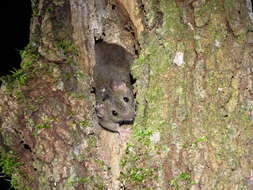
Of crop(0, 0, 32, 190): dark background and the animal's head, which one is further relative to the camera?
crop(0, 0, 32, 190): dark background

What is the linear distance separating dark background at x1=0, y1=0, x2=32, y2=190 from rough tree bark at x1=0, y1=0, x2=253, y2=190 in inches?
196

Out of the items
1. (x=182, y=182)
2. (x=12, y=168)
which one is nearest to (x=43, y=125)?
(x=12, y=168)

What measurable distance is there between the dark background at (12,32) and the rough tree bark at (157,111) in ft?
16.4

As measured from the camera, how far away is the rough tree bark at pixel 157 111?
8.27ft

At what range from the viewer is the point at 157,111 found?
2.61 m

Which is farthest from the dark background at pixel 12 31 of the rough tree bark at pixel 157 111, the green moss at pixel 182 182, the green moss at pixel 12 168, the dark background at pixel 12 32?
the green moss at pixel 182 182

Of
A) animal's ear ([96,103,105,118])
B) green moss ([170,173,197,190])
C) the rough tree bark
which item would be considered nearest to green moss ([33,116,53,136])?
the rough tree bark

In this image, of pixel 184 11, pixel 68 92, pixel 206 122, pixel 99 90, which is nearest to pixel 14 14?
pixel 99 90

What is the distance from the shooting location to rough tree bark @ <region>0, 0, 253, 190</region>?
2.52 meters

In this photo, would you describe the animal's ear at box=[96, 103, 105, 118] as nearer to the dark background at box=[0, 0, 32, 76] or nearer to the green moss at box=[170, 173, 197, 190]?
the green moss at box=[170, 173, 197, 190]

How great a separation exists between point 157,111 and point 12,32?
6184 millimetres

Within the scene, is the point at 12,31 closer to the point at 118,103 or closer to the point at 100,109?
the point at 118,103

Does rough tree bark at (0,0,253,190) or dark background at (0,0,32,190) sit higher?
dark background at (0,0,32,190)

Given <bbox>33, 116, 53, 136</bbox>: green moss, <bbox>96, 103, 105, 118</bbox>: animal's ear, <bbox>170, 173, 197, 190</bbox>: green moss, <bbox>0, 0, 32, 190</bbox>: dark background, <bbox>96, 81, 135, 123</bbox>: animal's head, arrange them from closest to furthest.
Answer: <bbox>170, 173, 197, 190</bbox>: green moss
<bbox>33, 116, 53, 136</bbox>: green moss
<bbox>96, 103, 105, 118</bbox>: animal's ear
<bbox>96, 81, 135, 123</bbox>: animal's head
<bbox>0, 0, 32, 190</bbox>: dark background
